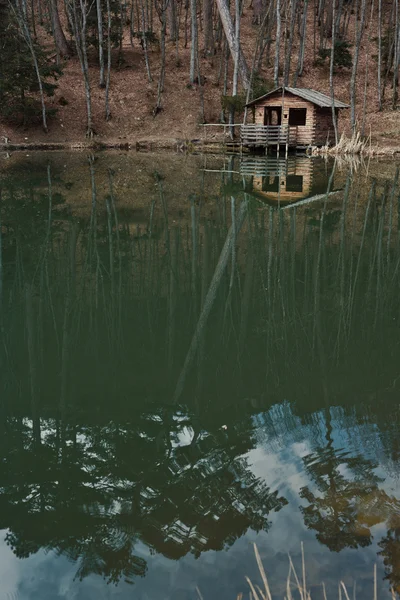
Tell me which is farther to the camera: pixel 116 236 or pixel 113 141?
pixel 113 141

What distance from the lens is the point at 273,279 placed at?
9094 millimetres

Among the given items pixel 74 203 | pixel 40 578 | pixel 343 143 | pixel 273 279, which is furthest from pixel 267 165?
pixel 40 578

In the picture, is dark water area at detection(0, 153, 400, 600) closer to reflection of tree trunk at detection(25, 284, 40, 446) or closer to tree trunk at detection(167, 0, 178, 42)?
reflection of tree trunk at detection(25, 284, 40, 446)

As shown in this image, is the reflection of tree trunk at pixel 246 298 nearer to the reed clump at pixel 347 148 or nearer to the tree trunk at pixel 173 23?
the reed clump at pixel 347 148

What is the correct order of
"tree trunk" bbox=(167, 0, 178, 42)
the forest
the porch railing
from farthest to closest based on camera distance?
1. "tree trunk" bbox=(167, 0, 178, 42)
2. the forest
3. the porch railing

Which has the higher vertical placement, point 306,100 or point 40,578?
point 306,100

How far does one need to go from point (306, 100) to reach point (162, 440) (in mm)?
28577

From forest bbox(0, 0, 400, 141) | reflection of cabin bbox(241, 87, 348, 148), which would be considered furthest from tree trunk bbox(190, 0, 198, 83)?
reflection of cabin bbox(241, 87, 348, 148)

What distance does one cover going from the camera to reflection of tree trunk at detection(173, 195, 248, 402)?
573cm

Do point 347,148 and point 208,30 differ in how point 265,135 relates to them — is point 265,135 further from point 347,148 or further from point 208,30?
point 208,30

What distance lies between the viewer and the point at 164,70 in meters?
38.1

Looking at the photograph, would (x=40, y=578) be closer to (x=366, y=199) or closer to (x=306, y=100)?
(x=366, y=199)

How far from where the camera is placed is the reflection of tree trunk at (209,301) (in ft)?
18.8

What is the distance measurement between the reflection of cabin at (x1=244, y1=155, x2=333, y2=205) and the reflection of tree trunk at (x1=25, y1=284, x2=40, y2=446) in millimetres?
8720
